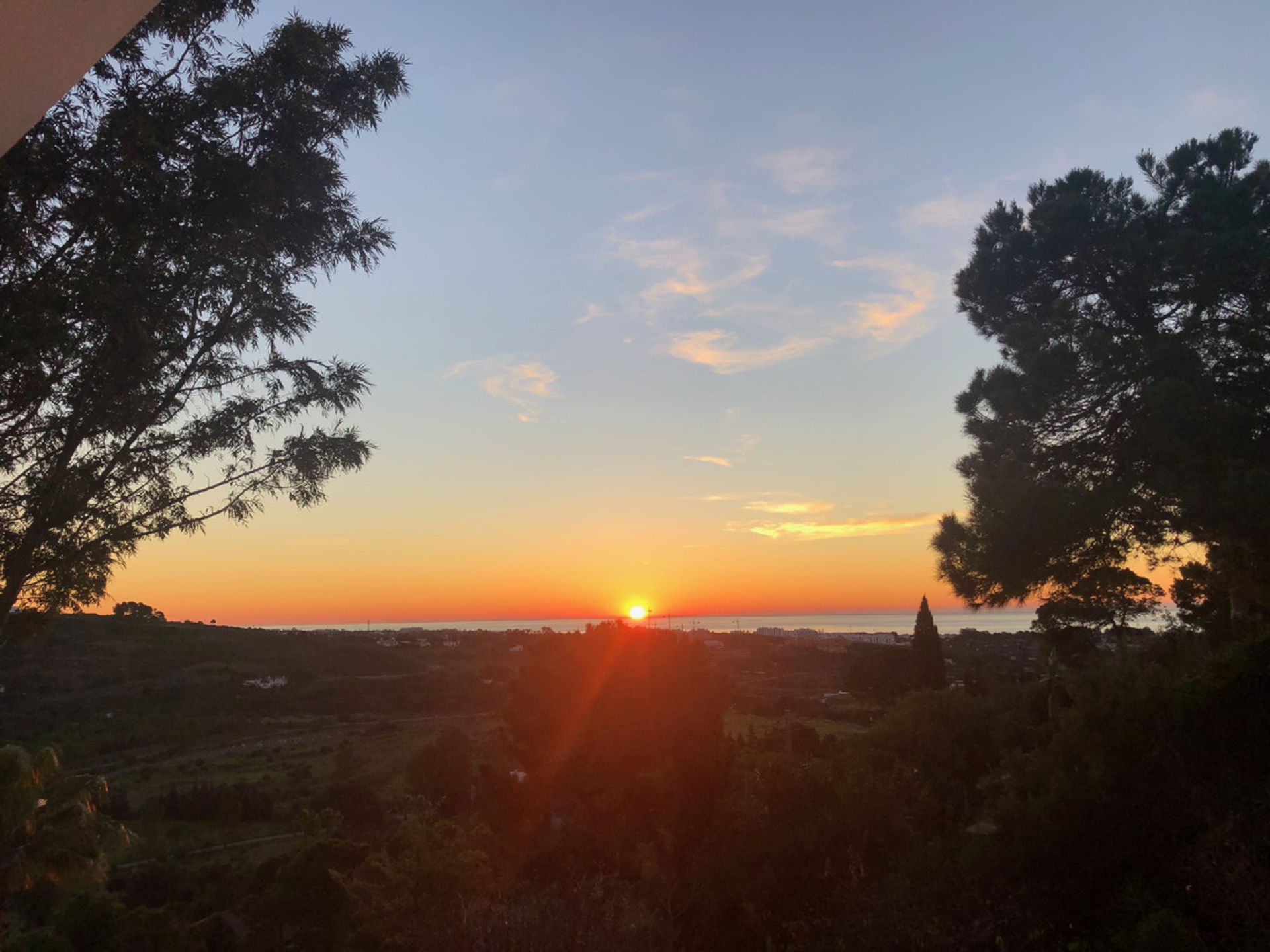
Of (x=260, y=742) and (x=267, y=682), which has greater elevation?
(x=267, y=682)

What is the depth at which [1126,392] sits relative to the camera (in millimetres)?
12984

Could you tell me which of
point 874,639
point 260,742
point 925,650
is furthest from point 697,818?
point 874,639

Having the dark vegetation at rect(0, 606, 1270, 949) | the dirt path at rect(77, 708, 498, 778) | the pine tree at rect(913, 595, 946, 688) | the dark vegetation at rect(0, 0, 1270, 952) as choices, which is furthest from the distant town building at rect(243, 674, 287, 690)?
the pine tree at rect(913, 595, 946, 688)

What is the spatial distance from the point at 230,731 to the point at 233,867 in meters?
27.1

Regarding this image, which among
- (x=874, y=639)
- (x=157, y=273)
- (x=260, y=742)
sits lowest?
(x=260, y=742)

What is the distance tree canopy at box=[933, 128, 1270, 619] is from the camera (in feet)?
38.1

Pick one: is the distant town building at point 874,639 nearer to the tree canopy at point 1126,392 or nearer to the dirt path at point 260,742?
the dirt path at point 260,742

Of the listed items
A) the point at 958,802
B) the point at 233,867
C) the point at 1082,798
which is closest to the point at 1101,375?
the point at 1082,798

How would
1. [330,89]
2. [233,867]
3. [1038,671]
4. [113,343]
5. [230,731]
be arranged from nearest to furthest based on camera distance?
[113,343] → [330,89] → [233,867] → [1038,671] → [230,731]

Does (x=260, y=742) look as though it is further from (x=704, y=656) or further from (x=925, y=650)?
(x=925, y=650)

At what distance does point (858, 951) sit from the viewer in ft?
24.2

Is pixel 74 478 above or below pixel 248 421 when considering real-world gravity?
below

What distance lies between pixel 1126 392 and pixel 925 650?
27.5 m

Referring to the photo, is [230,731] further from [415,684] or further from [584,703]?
[584,703]
